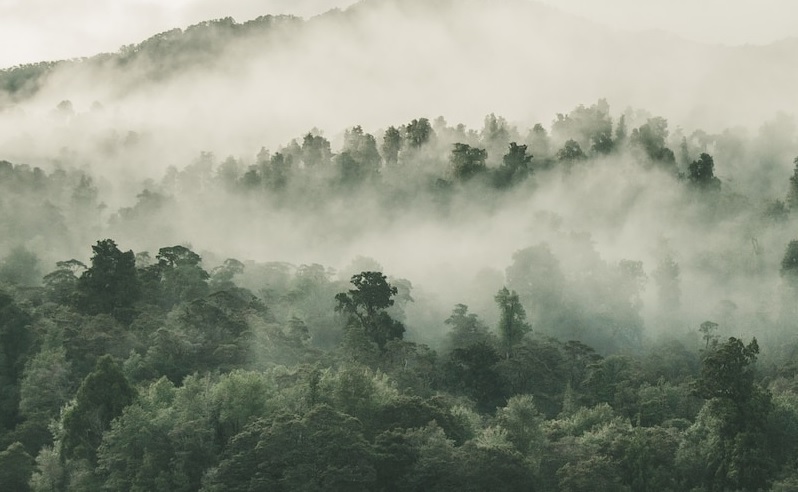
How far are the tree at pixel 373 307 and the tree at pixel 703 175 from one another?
6704cm

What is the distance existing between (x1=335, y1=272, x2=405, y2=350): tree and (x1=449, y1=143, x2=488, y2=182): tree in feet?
175

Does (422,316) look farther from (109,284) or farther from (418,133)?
(418,133)

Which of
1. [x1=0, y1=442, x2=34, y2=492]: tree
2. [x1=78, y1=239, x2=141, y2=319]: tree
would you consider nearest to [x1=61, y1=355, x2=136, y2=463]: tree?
[x1=0, y1=442, x2=34, y2=492]: tree

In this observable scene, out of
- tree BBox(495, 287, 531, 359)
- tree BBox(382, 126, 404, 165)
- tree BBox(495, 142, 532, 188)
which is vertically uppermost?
tree BBox(382, 126, 404, 165)

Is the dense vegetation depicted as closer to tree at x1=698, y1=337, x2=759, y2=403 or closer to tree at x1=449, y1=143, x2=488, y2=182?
tree at x1=698, y1=337, x2=759, y2=403

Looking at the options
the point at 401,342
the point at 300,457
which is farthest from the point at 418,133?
the point at 300,457

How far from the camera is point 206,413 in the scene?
7669 centimetres

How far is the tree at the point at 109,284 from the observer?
114 m

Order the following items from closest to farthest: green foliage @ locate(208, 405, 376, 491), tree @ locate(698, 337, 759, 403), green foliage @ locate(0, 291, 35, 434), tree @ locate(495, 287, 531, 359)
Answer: green foliage @ locate(208, 405, 376, 491), tree @ locate(698, 337, 759, 403), green foliage @ locate(0, 291, 35, 434), tree @ locate(495, 287, 531, 359)

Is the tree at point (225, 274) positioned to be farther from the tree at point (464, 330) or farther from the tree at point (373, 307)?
the tree at point (464, 330)

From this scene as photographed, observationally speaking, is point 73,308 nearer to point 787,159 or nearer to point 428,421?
point 428,421

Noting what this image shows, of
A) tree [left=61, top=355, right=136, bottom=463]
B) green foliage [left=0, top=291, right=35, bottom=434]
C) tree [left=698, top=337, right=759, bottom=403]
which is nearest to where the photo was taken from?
tree [left=61, top=355, right=136, bottom=463]

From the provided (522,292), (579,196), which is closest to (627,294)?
Result: (522,292)

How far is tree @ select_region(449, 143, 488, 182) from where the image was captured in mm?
171625
